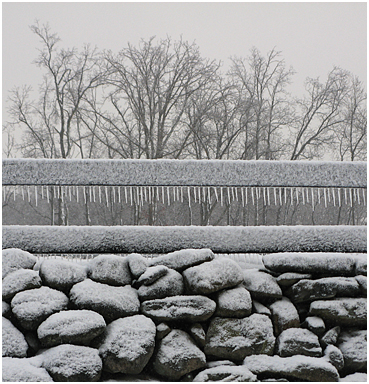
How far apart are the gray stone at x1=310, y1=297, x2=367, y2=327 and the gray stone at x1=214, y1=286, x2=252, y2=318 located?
0.45 metres

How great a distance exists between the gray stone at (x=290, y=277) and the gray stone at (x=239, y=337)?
0.95 ft

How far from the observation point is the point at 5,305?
2273mm

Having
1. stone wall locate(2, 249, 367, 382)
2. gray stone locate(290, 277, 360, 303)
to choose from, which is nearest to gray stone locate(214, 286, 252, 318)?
stone wall locate(2, 249, 367, 382)

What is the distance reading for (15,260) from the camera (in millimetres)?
2477

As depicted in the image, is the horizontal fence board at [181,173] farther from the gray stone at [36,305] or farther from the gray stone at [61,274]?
the gray stone at [36,305]

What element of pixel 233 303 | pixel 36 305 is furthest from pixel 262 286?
pixel 36 305

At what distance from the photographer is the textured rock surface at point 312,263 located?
2596mm

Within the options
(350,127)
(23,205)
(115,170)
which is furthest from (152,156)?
(115,170)

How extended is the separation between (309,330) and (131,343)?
1.16 metres

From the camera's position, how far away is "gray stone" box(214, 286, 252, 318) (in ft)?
7.91

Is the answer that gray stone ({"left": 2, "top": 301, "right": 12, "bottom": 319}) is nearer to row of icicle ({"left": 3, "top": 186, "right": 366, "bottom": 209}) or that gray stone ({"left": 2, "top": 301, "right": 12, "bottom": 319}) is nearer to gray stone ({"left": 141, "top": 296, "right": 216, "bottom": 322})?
row of icicle ({"left": 3, "top": 186, "right": 366, "bottom": 209})

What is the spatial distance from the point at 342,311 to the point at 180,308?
3.52 ft

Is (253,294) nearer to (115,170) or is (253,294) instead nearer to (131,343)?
(131,343)

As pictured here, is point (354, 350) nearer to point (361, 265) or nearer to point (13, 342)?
point (361, 265)
